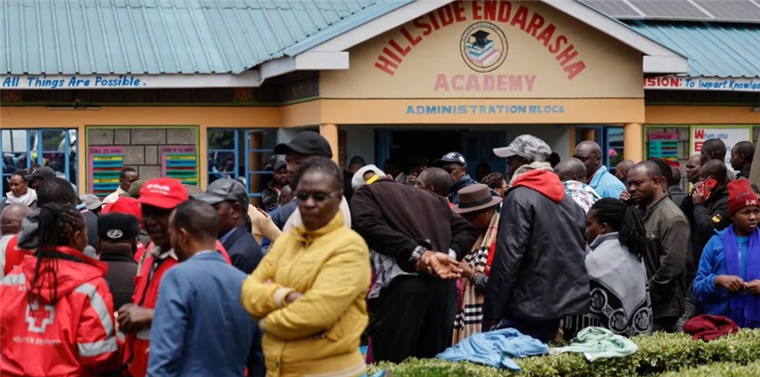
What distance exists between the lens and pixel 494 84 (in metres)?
15.5

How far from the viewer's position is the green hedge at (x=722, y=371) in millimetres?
7555

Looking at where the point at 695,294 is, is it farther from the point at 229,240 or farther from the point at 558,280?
the point at 229,240

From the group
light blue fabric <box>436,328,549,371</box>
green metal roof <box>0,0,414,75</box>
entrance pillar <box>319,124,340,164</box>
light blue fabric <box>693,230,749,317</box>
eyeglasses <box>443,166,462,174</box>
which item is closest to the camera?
light blue fabric <box>436,328,549,371</box>

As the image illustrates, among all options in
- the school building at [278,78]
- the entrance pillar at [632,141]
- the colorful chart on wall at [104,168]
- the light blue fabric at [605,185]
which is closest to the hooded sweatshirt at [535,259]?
the light blue fabric at [605,185]

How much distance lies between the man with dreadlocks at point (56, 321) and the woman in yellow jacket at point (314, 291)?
85 centimetres

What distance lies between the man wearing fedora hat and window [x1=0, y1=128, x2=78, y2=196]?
372 inches

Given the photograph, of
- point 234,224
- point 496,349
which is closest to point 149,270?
point 234,224

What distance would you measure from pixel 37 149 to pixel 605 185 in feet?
28.3

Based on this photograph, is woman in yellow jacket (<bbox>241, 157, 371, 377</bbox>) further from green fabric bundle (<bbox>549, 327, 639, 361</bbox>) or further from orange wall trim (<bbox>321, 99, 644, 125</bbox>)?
orange wall trim (<bbox>321, 99, 644, 125</bbox>)

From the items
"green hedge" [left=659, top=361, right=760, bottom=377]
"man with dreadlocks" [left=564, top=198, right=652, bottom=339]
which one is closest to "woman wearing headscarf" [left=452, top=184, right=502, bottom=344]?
"man with dreadlocks" [left=564, top=198, right=652, bottom=339]

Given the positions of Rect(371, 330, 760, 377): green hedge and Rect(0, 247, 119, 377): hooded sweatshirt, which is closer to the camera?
Rect(0, 247, 119, 377): hooded sweatshirt

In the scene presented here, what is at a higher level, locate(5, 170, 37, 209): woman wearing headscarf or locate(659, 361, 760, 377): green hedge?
locate(5, 170, 37, 209): woman wearing headscarf

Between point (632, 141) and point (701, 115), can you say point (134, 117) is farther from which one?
point (701, 115)

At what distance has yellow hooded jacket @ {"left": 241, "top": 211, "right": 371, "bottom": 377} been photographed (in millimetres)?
5008
